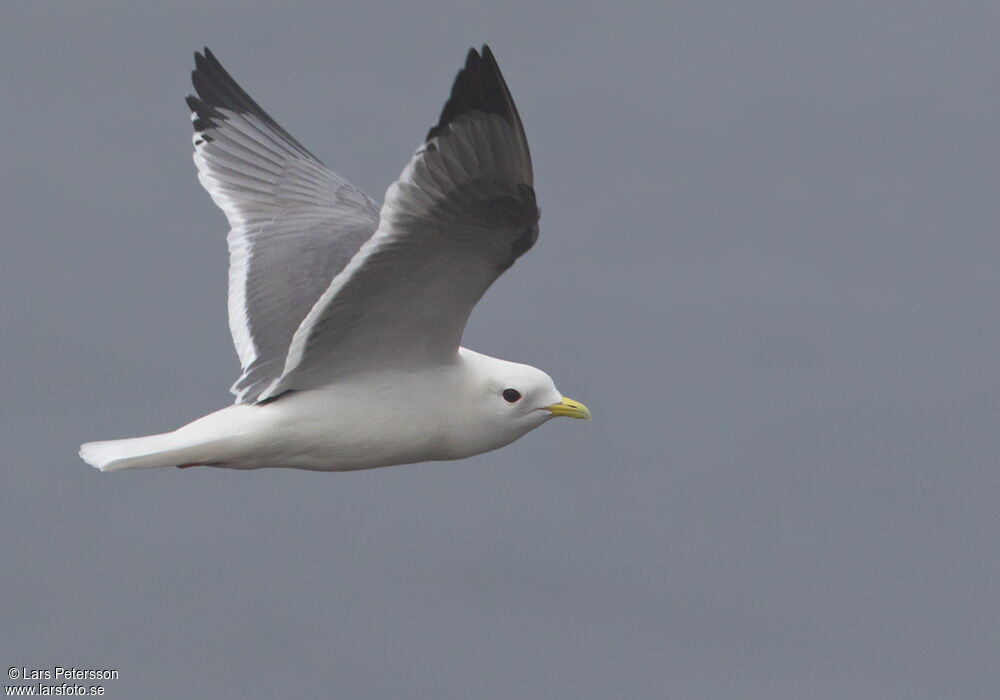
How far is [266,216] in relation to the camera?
1162 cm

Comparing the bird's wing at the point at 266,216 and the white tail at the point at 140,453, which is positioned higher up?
the bird's wing at the point at 266,216

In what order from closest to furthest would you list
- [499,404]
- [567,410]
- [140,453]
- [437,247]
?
1. [437,247]
2. [140,453]
3. [499,404]
4. [567,410]

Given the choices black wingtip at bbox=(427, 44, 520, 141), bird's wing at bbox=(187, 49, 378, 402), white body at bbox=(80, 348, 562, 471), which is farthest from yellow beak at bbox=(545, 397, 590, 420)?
black wingtip at bbox=(427, 44, 520, 141)

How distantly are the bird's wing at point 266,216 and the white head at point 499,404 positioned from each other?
1.04 m

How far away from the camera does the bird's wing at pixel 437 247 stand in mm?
8180

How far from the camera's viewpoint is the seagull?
831cm

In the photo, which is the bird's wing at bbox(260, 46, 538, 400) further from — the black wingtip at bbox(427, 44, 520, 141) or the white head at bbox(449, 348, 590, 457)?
the white head at bbox(449, 348, 590, 457)

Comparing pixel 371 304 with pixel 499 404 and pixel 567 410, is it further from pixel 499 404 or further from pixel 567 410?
pixel 567 410

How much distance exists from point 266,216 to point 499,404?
8.05 feet

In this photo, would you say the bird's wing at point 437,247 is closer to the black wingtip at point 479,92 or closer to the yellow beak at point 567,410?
the black wingtip at point 479,92

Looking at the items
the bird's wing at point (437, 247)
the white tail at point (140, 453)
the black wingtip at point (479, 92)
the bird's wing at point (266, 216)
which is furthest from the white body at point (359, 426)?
the black wingtip at point (479, 92)

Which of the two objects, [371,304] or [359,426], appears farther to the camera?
[359,426]

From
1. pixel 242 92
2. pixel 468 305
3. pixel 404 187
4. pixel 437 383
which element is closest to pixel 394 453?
pixel 437 383

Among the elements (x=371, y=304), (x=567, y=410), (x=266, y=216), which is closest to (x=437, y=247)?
(x=371, y=304)
